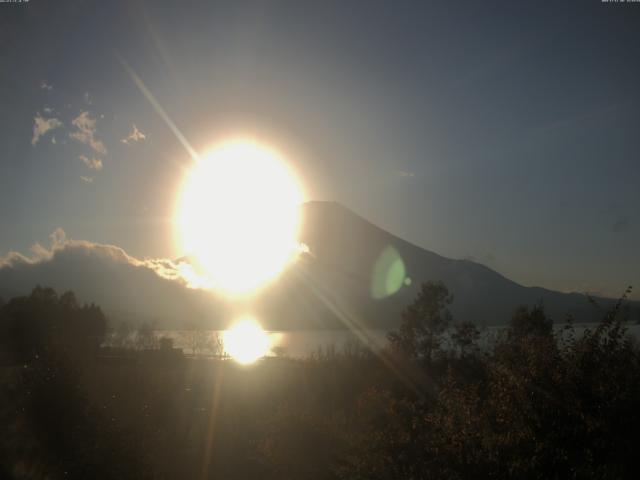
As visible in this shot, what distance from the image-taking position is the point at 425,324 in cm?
5012

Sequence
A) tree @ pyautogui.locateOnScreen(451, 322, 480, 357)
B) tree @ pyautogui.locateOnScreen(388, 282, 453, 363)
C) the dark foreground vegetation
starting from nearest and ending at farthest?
1. the dark foreground vegetation
2. tree @ pyautogui.locateOnScreen(388, 282, 453, 363)
3. tree @ pyautogui.locateOnScreen(451, 322, 480, 357)

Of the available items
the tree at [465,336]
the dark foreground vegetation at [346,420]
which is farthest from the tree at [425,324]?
the dark foreground vegetation at [346,420]

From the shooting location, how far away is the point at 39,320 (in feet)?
169

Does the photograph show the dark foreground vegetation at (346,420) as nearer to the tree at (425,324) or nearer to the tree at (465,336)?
the tree at (425,324)

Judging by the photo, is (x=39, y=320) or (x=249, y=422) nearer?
(x=249, y=422)

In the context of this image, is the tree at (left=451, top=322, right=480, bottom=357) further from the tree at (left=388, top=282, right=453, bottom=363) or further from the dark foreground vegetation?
the dark foreground vegetation

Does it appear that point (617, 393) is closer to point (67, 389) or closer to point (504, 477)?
point (504, 477)

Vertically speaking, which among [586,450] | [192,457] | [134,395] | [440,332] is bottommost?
[192,457]

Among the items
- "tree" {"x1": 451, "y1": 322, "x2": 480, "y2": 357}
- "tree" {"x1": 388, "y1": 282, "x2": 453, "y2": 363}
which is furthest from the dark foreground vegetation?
"tree" {"x1": 451, "y1": 322, "x2": 480, "y2": 357}

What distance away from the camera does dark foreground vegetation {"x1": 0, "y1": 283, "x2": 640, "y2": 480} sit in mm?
6285

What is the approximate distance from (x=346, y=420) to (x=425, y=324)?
33371 mm

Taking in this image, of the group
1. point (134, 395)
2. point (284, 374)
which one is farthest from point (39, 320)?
point (134, 395)

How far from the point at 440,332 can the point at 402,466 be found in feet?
146

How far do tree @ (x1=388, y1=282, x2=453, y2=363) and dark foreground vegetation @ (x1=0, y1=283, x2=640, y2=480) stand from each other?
24.6 feet
